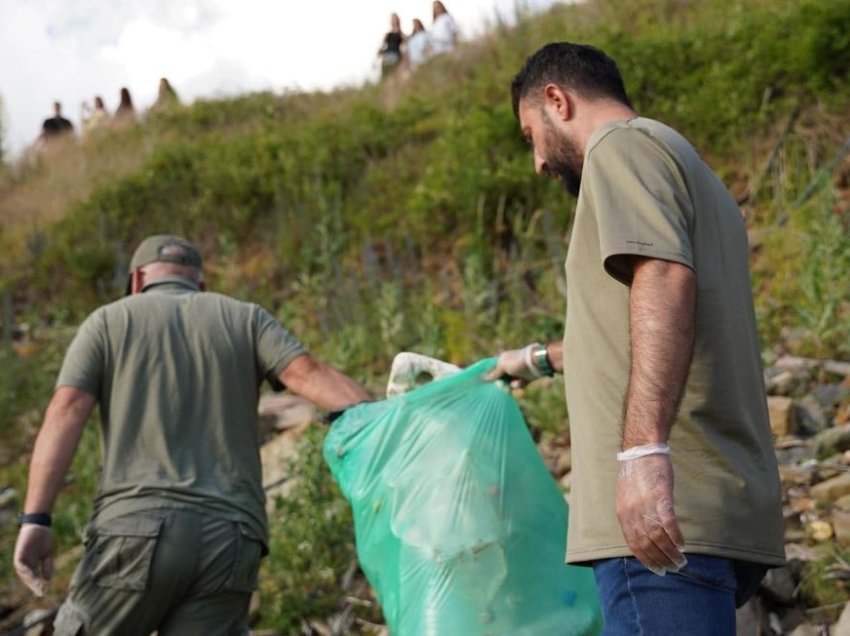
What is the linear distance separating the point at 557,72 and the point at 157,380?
65.1 inches

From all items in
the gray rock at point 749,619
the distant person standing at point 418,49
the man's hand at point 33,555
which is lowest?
the gray rock at point 749,619

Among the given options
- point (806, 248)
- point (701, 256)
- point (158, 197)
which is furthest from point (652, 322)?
point (158, 197)

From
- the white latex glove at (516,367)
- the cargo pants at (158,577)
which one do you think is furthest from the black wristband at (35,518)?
the white latex glove at (516,367)

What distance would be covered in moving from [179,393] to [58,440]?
1.27 ft

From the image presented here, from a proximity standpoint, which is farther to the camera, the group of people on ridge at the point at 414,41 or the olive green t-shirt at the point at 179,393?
the group of people on ridge at the point at 414,41

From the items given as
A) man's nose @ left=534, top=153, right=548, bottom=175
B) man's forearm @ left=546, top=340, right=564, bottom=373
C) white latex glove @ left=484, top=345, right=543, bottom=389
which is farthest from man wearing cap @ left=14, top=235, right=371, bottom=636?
man's nose @ left=534, top=153, right=548, bottom=175

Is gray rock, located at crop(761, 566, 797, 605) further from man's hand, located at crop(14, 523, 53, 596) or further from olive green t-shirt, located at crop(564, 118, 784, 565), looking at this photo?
man's hand, located at crop(14, 523, 53, 596)

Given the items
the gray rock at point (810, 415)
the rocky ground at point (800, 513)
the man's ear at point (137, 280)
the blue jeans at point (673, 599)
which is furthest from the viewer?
the gray rock at point (810, 415)

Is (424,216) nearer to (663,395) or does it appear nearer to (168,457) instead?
(168,457)

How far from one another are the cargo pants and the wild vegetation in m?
1.36

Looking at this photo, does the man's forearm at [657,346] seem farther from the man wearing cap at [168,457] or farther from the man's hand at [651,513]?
the man wearing cap at [168,457]

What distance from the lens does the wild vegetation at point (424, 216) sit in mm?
5441

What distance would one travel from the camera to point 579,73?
2303 millimetres

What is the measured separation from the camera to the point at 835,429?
14.1 ft
